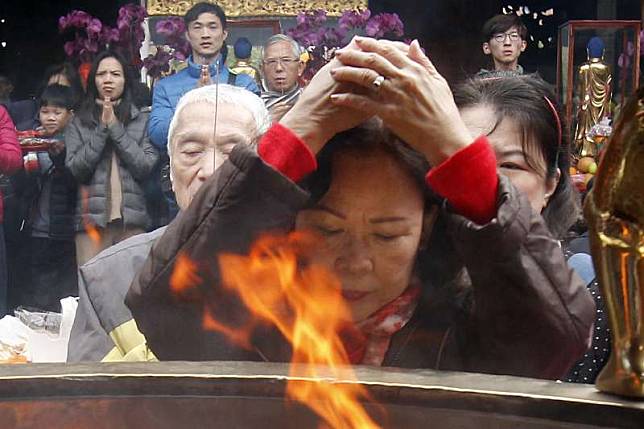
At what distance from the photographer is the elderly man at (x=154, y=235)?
152cm

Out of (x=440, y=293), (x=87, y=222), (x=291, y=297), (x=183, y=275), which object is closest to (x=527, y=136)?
(x=440, y=293)

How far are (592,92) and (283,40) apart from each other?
1227 millimetres

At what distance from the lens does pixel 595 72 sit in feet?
10.6

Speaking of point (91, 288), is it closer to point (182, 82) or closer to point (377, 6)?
point (182, 82)

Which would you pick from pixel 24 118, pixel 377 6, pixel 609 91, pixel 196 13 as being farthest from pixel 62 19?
pixel 609 91

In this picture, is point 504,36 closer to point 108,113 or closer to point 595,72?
point 595,72

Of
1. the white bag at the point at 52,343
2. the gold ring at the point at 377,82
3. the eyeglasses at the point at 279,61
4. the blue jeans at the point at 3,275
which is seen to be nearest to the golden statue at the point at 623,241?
the gold ring at the point at 377,82

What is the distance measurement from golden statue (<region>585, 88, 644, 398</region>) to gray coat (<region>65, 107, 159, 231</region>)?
178cm

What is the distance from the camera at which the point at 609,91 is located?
3.24 m

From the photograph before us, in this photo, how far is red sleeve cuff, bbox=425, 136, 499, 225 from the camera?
105 centimetres

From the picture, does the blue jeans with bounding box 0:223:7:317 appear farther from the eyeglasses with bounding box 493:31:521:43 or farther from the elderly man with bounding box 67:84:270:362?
the eyeglasses with bounding box 493:31:521:43

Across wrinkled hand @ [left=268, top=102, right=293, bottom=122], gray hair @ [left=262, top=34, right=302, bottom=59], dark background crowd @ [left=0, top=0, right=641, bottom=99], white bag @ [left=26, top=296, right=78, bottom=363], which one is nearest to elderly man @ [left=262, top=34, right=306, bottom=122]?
gray hair @ [left=262, top=34, right=302, bottom=59]

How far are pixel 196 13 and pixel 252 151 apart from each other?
5.14 feet

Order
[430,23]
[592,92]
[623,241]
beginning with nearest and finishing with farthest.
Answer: [623,241], [430,23], [592,92]
